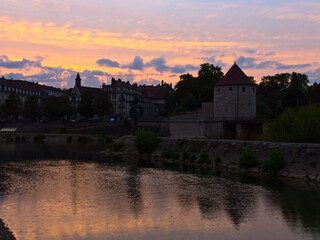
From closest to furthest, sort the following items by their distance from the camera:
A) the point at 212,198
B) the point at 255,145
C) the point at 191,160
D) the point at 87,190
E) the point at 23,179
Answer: the point at 212,198 < the point at 87,190 < the point at 23,179 < the point at 255,145 < the point at 191,160

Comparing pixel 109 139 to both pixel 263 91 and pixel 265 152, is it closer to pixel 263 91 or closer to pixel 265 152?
pixel 265 152

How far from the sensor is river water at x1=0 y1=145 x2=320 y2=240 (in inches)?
605

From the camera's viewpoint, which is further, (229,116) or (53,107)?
(53,107)

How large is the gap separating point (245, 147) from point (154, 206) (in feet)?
54.7

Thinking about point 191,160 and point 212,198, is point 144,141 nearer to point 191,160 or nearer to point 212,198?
point 191,160

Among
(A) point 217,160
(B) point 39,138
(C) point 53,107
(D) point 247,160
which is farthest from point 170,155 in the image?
(C) point 53,107

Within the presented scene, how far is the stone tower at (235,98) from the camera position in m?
61.2

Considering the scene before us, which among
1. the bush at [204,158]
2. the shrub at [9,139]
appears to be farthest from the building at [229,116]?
the shrub at [9,139]

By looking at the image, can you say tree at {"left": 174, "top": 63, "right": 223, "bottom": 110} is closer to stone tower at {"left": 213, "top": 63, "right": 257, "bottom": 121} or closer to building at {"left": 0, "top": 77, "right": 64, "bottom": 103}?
stone tower at {"left": 213, "top": 63, "right": 257, "bottom": 121}

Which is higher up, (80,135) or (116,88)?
(116,88)

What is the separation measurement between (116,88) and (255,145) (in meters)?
80.4

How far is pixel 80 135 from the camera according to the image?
71.7 metres

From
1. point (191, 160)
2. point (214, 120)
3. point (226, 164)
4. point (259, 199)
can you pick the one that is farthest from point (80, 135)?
point (259, 199)

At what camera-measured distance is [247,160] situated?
31359 millimetres
